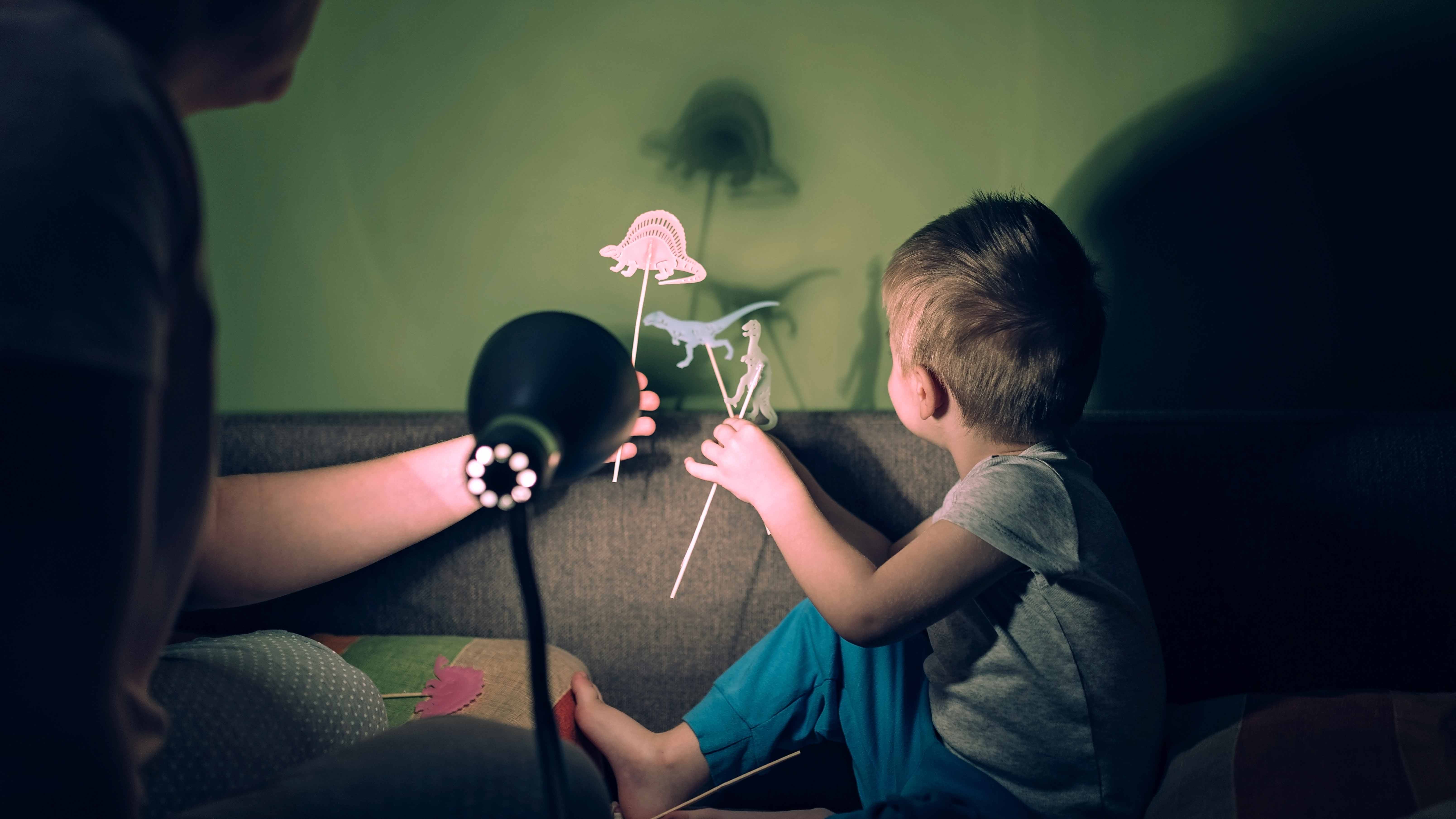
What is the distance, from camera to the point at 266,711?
1.90 ft

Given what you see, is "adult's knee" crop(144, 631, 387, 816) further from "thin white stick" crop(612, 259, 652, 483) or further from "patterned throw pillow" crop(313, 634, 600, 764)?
"thin white stick" crop(612, 259, 652, 483)

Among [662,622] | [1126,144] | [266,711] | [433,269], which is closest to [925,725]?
[662,622]

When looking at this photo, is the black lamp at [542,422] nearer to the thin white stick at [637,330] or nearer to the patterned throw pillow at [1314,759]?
the thin white stick at [637,330]

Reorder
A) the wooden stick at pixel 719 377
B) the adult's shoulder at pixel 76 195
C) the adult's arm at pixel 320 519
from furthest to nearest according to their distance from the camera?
1. the wooden stick at pixel 719 377
2. the adult's arm at pixel 320 519
3. the adult's shoulder at pixel 76 195

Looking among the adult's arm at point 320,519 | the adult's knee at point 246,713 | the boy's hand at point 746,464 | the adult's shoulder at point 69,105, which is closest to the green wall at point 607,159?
the boy's hand at point 746,464

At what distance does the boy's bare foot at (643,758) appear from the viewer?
939 millimetres

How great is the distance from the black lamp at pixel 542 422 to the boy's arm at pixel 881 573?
1.16 ft

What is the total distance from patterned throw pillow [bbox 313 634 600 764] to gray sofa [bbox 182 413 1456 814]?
4cm

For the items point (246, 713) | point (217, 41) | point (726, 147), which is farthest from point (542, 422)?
point (726, 147)

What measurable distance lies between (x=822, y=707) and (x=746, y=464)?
1.22 ft

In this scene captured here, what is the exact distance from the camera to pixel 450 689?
947mm

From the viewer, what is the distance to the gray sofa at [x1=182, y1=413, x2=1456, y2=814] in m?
0.98

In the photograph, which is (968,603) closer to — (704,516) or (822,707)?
(822,707)

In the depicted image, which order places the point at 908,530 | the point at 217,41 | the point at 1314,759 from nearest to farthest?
the point at 217,41 → the point at 1314,759 → the point at 908,530
